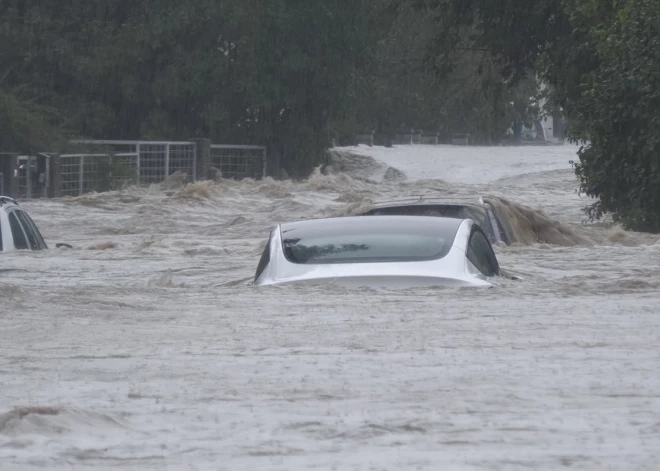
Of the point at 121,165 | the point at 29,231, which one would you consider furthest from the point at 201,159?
the point at 29,231

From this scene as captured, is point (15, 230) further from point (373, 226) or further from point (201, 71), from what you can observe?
point (201, 71)

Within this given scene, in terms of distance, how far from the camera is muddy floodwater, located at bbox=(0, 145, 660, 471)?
14.5ft

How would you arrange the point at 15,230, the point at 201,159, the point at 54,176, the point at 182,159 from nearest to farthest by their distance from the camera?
the point at 15,230
the point at 54,176
the point at 182,159
the point at 201,159

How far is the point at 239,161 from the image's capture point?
38.3 m

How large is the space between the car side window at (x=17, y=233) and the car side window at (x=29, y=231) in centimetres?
11

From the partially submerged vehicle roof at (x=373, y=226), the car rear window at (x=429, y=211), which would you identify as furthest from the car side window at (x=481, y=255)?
the car rear window at (x=429, y=211)

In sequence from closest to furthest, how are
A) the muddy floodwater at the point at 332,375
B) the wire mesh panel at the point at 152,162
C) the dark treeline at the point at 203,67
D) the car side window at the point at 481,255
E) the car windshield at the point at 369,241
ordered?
the muddy floodwater at the point at 332,375 → the car windshield at the point at 369,241 → the car side window at the point at 481,255 → the wire mesh panel at the point at 152,162 → the dark treeline at the point at 203,67

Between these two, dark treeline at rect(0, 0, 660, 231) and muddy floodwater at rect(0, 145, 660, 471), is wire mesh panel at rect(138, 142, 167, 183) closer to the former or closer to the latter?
dark treeline at rect(0, 0, 660, 231)

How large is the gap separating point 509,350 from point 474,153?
3794 cm

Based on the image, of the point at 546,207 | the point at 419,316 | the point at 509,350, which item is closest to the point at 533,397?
the point at 509,350

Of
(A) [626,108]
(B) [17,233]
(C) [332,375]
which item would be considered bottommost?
(B) [17,233]

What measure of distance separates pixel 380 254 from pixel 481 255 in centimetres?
102

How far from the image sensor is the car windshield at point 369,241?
28.5 ft

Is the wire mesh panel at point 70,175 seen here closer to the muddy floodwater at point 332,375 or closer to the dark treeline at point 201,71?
the dark treeline at point 201,71
